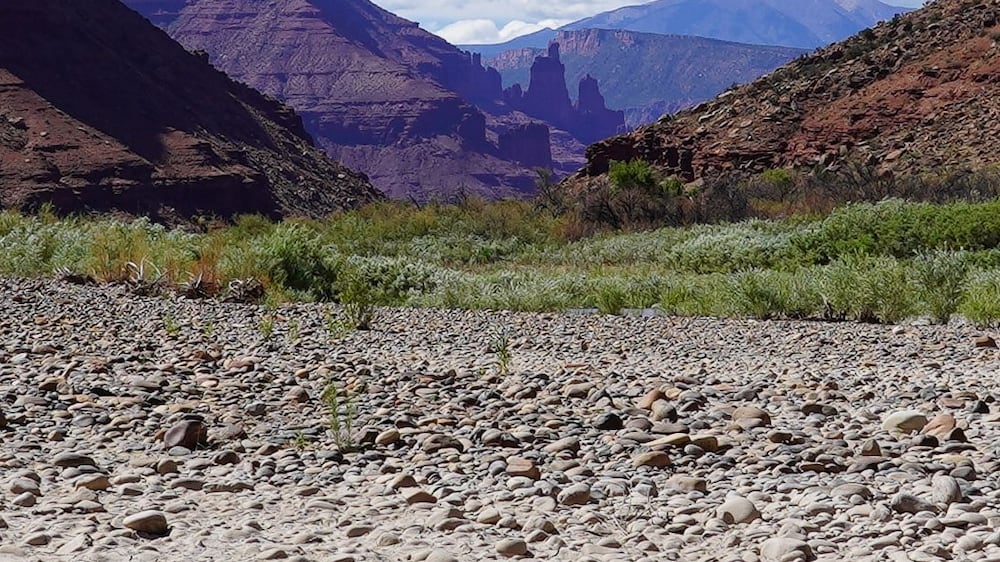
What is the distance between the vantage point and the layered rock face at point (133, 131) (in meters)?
52.4

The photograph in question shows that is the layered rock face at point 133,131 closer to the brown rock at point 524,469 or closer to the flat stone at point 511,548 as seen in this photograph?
the brown rock at point 524,469

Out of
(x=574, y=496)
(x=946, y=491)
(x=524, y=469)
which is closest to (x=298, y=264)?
(x=524, y=469)

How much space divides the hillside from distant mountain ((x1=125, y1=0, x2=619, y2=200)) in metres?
95.9

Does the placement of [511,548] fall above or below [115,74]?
below

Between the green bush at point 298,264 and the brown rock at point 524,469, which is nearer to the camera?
the brown rock at point 524,469

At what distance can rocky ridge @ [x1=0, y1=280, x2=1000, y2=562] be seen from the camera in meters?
3.66

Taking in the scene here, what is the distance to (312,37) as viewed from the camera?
178000 mm

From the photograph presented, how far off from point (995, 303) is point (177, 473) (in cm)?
835

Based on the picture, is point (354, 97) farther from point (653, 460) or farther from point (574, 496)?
point (574, 496)

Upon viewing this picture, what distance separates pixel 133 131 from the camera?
5994 cm

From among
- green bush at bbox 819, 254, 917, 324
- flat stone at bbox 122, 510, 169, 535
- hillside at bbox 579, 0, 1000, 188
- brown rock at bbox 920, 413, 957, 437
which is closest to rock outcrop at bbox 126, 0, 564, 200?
hillside at bbox 579, 0, 1000, 188

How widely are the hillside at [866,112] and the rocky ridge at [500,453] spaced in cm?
2916

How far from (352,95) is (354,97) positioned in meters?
1.21

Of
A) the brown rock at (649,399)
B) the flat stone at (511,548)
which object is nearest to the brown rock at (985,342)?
the brown rock at (649,399)
